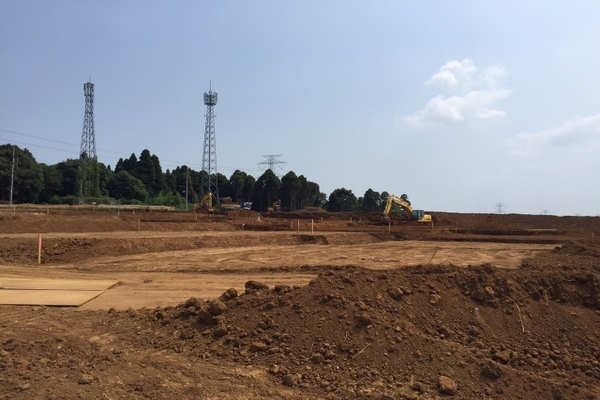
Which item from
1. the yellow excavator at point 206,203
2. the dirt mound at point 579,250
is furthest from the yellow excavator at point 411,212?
the yellow excavator at point 206,203

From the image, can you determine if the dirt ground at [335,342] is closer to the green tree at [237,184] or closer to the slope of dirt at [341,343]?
the slope of dirt at [341,343]

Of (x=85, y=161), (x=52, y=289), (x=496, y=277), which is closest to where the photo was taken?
(x=496, y=277)

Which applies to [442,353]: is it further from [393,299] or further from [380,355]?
[393,299]

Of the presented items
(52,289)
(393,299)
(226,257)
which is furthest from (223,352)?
(226,257)

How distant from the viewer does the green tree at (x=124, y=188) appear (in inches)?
3366

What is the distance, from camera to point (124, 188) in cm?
8594

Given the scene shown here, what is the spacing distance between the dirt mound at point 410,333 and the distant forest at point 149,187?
6469cm

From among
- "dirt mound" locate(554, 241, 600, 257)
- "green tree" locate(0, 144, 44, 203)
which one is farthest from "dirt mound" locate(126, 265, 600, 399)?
"green tree" locate(0, 144, 44, 203)

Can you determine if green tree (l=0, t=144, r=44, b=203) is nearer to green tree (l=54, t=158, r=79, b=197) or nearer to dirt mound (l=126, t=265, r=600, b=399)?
green tree (l=54, t=158, r=79, b=197)

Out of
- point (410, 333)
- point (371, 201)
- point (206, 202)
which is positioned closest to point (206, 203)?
point (206, 202)

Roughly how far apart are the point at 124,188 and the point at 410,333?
3457 inches

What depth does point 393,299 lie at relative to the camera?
7.10 m

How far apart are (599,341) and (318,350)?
14.8 ft

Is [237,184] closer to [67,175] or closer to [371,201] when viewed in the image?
[371,201]
